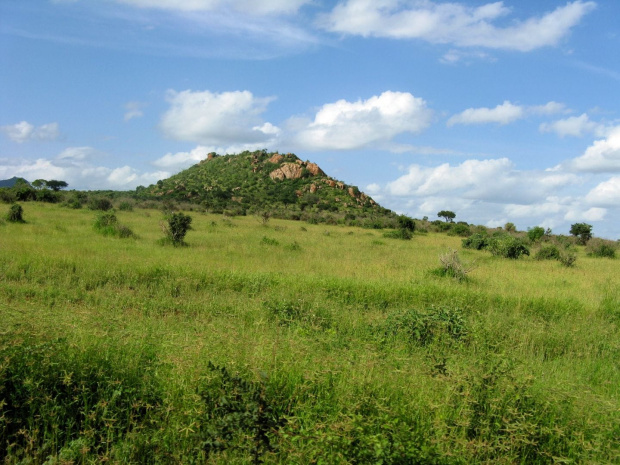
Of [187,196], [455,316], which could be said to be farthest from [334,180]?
[455,316]

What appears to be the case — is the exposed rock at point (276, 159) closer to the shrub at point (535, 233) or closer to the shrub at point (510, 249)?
the shrub at point (535, 233)

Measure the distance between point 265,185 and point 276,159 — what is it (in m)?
16.7

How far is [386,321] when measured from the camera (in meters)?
7.37

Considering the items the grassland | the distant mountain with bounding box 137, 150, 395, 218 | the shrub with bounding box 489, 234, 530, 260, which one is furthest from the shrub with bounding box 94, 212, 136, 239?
the distant mountain with bounding box 137, 150, 395, 218

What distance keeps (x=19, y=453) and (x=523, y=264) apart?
18.3m

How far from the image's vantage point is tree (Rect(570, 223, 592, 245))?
3731cm

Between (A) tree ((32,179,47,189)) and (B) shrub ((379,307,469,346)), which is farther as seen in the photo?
(A) tree ((32,179,47,189))

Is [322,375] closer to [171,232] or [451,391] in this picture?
[451,391]

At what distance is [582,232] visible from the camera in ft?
126

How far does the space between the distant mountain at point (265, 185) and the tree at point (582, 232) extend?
28.4 m

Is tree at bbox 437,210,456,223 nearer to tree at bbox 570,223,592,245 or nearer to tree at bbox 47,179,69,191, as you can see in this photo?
tree at bbox 570,223,592,245

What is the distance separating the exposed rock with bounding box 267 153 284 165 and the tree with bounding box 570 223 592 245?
63.3 meters

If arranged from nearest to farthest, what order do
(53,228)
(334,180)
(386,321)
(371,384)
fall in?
(371,384), (386,321), (53,228), (334,180)

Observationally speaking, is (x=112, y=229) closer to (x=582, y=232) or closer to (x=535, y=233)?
(x=535, y=233)
